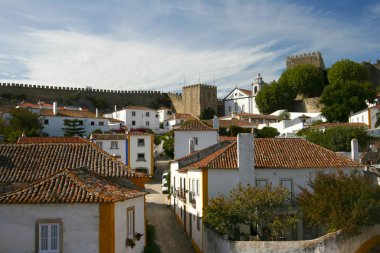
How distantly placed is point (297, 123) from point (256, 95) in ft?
61.9

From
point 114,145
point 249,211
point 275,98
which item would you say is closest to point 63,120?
point 114,145

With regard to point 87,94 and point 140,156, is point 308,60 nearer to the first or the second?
A: point 87,94

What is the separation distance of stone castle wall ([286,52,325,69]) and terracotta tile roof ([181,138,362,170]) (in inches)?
2471

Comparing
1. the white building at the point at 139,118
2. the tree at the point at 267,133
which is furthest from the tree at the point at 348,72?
the white building at the point at 139,118

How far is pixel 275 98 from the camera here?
248 feet

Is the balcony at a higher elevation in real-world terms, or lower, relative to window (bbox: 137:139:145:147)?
lower

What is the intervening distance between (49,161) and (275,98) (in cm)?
6091

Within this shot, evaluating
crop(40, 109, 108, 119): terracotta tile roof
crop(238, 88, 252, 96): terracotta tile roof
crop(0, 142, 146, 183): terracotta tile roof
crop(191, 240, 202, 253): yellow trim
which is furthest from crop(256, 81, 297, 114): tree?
crop(0, 142, 146, 183): terracotta tile roof

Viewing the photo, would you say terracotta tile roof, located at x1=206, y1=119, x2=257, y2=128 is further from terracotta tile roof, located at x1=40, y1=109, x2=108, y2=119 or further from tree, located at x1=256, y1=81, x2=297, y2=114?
terracotta tile roof, located at x1=40, y1=109, x2=108, y2=119

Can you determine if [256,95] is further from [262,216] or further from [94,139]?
[262,216]

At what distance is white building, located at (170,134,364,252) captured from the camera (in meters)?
22.2

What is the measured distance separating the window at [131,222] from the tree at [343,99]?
165ft

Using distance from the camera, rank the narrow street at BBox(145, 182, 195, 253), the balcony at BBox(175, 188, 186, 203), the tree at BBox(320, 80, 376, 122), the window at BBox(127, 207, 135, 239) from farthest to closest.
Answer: the tree at BBox(320, 80, 376, 122) < the balcony at BBox(175, 188, 186, 203) < the narrow street at BBox(145, 182, 195, 253) < the window at BBox(127, 207, 135, 239)

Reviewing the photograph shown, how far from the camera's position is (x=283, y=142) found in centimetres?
2570
